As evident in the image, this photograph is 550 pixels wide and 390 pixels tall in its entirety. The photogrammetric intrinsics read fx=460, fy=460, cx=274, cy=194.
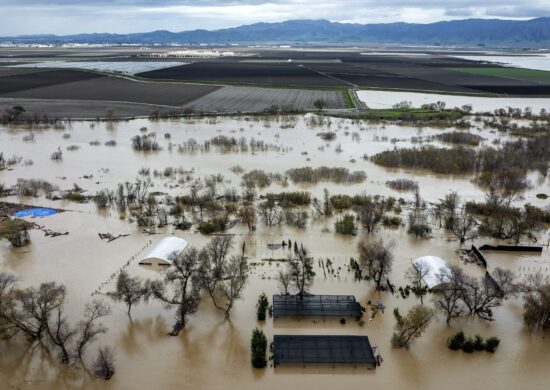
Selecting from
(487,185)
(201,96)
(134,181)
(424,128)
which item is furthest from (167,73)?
(487,185)

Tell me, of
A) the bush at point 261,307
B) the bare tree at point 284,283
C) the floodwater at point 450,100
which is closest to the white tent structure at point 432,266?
the bare tree at point 284,283

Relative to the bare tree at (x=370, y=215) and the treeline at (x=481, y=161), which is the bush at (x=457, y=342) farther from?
the treeline at (x=481, y=161)

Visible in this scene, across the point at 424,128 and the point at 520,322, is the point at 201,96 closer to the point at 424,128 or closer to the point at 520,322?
the point at 424,128

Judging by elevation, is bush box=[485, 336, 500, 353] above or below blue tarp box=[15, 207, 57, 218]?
below

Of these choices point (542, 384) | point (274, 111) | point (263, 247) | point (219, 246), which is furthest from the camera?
point (274, 111)

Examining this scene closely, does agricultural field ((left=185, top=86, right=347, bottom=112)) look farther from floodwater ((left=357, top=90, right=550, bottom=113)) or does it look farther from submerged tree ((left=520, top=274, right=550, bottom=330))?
submerged tree ((left=520, top=274, right=550, bottom=330))

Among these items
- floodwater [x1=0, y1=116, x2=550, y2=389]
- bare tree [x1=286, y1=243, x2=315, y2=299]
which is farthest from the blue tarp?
bare tree [x1=286, y1=243, x2=315, y2=299]
